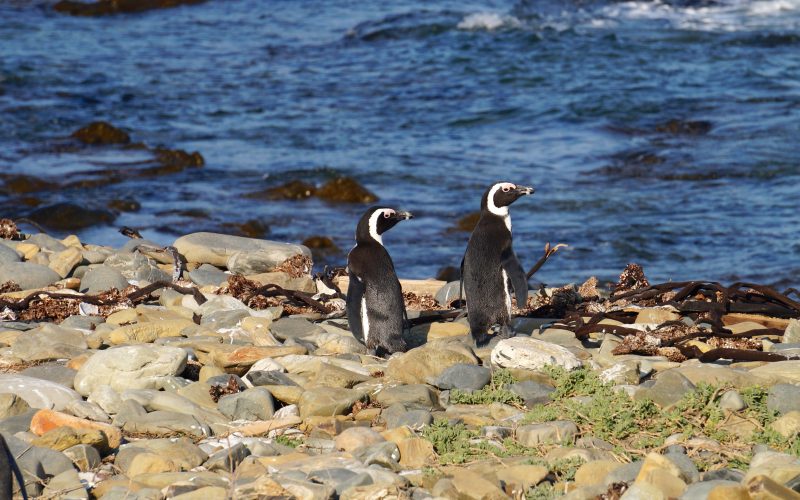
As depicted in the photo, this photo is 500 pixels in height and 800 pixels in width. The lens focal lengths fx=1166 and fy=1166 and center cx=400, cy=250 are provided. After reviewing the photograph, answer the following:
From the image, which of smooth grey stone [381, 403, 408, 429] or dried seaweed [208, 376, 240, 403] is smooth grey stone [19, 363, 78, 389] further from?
smooth grey stone [381, 403, 408, 429]

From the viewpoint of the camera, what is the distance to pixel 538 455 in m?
4.30

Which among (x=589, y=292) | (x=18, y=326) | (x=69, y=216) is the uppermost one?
(x=18, y=326)

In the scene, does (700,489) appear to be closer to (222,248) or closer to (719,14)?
(222,248)

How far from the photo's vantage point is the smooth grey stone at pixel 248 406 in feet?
15.8

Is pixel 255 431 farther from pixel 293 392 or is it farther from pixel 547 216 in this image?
pixel 547 216

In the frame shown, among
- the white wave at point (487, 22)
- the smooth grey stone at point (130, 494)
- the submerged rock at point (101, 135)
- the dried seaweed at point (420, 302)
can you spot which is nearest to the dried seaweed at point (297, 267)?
the dried seaweed at point (420, 302)

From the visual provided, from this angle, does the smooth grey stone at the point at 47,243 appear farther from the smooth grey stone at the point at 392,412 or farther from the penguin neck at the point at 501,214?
the smooth grey stone at the point at 392,412

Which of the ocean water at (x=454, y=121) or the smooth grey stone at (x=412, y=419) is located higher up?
the smooth grey stone at (x=412, y=419)

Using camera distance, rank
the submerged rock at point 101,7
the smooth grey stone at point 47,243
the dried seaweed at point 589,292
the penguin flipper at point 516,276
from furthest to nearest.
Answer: the submerged rock at point 101,7
the smooth grey stone at point 47,243
the dried seaweed at point 589,292
the penguin flipper at point 516,276


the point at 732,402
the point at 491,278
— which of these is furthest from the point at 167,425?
the point at 732,402

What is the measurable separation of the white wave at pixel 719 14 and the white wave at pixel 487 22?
2071 mm

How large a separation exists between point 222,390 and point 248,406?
0.23 metres

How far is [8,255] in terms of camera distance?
7.67 metres

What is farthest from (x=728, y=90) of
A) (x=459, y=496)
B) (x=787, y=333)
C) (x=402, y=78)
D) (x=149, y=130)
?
(x=459, y=496)
